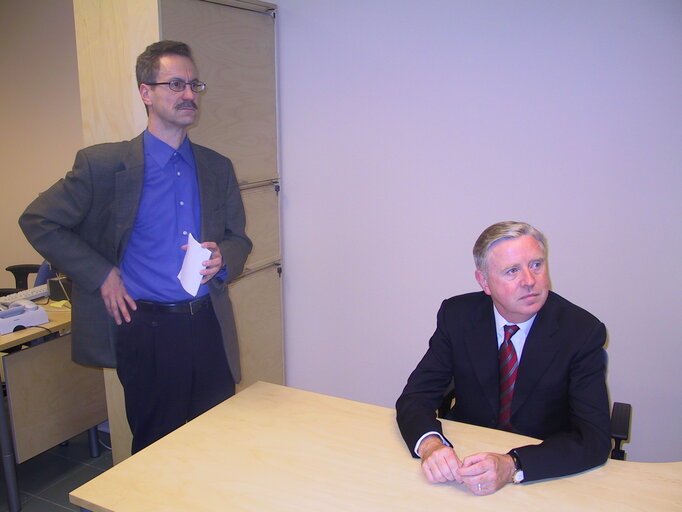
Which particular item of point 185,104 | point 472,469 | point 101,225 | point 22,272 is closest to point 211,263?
point 101,225

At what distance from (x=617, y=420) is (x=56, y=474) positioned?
9.02ft

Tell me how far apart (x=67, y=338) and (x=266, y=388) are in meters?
1.54

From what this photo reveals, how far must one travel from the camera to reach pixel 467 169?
3.02 m

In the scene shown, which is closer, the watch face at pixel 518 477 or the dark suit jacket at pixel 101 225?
the watch face at pixel 518 477

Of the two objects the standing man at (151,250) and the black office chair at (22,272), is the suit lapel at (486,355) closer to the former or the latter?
the standing man at (151,250)

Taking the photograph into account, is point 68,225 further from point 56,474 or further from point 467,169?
point 467,169

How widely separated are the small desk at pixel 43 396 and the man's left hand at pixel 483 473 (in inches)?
86.2

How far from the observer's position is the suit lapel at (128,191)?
2080 mm

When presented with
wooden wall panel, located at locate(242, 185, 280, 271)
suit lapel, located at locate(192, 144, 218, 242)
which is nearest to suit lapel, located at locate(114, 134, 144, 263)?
suit lapel, located at locate(192, 144, 218, 242)

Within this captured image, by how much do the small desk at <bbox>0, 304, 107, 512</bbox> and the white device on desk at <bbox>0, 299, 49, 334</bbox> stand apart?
0.10 feet

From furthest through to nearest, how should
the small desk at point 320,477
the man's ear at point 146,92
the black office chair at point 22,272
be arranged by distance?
the black office chair at point 22,272 → the man's ear at point 146,92 → the small desk at point 320,477

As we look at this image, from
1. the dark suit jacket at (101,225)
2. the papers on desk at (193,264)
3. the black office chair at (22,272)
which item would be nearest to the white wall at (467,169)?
the dark suit jacket at (101,225)

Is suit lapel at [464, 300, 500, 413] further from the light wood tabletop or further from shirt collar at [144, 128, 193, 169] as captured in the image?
the light wood tabletop

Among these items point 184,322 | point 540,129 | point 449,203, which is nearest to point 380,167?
point 449,203
